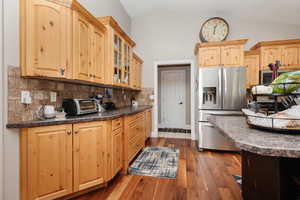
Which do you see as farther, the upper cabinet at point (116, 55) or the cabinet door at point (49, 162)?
the upper cabinet at point (116, 55)

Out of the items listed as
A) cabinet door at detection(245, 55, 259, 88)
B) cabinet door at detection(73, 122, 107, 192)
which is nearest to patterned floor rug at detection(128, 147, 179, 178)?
cabinet door at detection(73, 122, 107, 192)

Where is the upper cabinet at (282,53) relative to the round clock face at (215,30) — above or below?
below

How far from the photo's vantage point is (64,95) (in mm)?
1887

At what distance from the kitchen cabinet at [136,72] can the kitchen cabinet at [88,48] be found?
119 centimetres

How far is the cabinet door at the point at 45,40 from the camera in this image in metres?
1.39

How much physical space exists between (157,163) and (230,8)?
3.89 metres

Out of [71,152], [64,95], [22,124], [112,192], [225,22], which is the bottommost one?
[112,192]

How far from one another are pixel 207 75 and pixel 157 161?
78.7 inches

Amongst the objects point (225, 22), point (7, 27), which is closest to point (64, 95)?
point (7, 27)

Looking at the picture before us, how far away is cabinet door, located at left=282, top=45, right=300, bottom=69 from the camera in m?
3.20

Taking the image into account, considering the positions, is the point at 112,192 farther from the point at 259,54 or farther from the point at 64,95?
the point at 259,54

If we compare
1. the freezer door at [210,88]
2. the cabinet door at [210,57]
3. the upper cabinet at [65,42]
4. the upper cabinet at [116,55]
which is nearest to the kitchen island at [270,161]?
the upper cabinet at [65,42]

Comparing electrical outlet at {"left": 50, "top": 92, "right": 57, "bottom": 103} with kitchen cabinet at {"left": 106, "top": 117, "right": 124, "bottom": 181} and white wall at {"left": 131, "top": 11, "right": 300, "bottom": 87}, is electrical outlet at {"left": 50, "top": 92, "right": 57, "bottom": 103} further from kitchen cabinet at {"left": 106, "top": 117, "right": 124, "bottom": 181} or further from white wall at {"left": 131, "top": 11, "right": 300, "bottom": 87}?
white wall at {"left": 131, "top": 11, "right": 300, "bottom": 87}

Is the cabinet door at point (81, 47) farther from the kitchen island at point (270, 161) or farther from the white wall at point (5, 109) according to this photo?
the kitchen island at point (270, 161)
